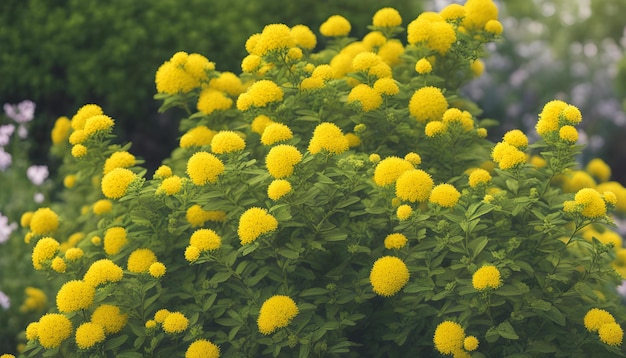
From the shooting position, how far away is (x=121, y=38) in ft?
19.5

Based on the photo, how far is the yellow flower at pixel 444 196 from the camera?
2.63 meters

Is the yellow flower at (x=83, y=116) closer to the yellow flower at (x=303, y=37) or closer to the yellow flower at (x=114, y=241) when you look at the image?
the yellow flower at (x=114, y=241)

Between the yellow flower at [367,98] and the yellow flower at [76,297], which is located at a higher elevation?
the yellow flower at [367,98]

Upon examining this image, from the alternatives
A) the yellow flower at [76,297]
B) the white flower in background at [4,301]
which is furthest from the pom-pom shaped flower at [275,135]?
the white flower in background at [4,301]

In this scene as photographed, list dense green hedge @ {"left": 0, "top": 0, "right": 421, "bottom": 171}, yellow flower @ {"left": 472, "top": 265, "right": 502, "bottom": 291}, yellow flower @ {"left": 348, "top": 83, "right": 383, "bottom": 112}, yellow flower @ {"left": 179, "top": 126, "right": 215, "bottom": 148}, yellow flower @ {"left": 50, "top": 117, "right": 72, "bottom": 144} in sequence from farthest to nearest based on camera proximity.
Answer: dense green hedge @ {"left": 0, "top": 0, "right": 421, "bottom": 171} → yellow flower @ {"left": 50, "top": 117, "right": 72, "bottom": 144} → yellow flower @ {"left": 179, "top": 126, "right": 215, "bottom": 148} → yellow flower @ {"left": 348, "top": 83, "right": 383, "bottom": 112} → yellow flower @ {"left": 472, "top": 265, "right": 502, "bottom": 291}

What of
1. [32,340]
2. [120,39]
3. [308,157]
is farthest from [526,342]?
[120,39]

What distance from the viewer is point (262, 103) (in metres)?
2.94

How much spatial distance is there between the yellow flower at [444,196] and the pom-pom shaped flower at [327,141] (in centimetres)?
36

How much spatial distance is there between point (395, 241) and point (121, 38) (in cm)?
392

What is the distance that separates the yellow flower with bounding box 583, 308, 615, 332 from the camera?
2.67m

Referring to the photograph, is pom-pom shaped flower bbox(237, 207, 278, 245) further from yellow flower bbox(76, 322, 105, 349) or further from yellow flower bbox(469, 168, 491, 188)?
yellow flower bbox(469, 168, 491, 188)

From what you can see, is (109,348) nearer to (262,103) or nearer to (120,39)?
(262,103)

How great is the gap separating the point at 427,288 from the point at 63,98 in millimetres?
4647

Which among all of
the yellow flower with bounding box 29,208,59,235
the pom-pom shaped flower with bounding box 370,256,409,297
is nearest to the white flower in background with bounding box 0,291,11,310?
the yellow flower with bounding box 29,208,59,235
